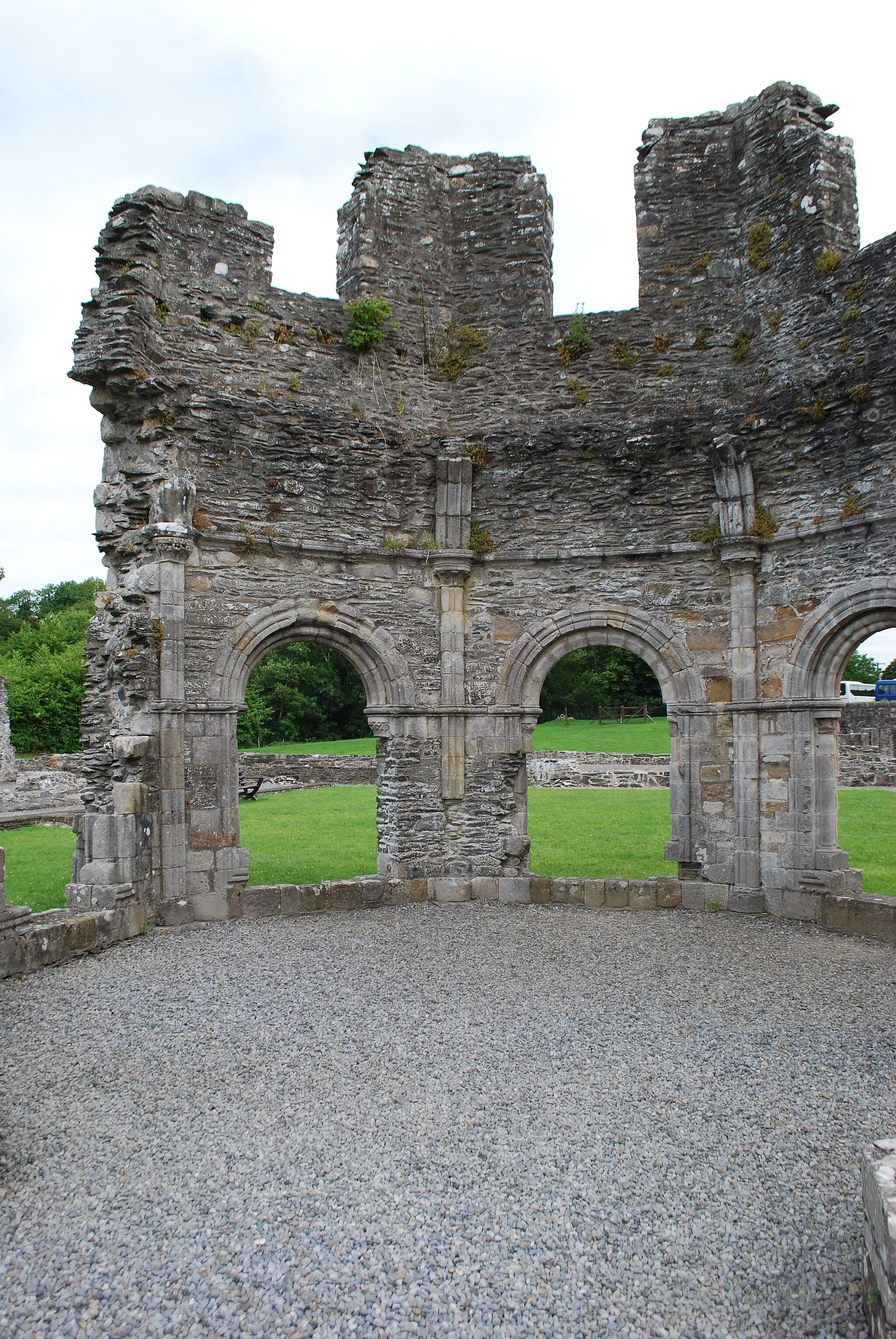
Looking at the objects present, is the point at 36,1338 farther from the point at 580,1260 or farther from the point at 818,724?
the point at 818,724

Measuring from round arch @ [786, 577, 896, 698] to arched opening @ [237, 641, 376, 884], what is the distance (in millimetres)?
5030

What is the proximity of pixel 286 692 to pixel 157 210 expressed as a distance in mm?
28013

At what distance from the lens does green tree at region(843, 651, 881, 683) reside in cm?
5052

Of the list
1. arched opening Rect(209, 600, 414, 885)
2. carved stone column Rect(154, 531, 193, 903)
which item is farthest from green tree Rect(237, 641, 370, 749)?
carved stone column Rect(154, 531, 193, 903)

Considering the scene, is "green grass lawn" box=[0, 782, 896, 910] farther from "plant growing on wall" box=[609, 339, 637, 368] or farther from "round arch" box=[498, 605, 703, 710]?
"plant growing on wall" box=[609, 339, 637, 368]

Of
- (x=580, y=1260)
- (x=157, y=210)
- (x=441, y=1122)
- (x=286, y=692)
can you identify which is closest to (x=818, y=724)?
(x=441, y=1122)

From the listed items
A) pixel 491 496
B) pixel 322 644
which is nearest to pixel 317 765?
pixel 322 644

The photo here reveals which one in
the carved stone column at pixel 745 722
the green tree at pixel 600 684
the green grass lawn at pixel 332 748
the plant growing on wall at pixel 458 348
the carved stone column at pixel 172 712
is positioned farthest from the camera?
the green tree at pixel 600 684

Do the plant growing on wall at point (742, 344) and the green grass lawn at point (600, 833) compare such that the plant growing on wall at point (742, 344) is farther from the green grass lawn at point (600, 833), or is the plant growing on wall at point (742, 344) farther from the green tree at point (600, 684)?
the green tree at point (600, 684)

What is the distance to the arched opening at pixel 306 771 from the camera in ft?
40.8

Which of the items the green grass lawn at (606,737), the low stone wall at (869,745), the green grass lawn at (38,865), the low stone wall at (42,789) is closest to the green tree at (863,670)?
the green grass lawn at (606,737)

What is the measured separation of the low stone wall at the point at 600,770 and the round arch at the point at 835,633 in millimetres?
12038

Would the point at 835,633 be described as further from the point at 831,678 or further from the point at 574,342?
the point at 574,342

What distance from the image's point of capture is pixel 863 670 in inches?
2080
